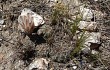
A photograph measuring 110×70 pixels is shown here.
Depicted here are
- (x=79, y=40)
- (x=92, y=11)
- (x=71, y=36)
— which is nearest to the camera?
(x=79, y=40)

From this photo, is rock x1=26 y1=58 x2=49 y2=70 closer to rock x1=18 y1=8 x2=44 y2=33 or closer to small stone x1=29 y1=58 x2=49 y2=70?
small stone x1=29 y1=58 x2=49 y2=70

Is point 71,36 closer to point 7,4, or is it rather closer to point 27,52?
point 27,52

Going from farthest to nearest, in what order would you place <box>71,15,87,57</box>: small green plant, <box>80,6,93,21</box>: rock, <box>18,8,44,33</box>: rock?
<box>80,6,93,21</box>: rock → <box>18,8,44,33</box>: rock → <box>71,15,87,57</box>: small green plant

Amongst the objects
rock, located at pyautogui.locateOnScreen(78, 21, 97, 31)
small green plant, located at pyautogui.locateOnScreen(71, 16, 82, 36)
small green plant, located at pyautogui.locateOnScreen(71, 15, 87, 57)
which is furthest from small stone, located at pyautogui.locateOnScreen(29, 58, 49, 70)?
rock, located at pyautogui.locateOnScreen(78, 21, 97, 31)

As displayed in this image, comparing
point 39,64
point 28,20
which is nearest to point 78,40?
point 39,64

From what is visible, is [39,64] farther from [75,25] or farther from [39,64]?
[75,25]

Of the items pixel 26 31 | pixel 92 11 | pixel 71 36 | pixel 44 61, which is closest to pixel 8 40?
pixel 26 31

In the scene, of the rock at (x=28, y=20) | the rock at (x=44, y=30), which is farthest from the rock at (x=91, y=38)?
the rock at (x=28, y=20)

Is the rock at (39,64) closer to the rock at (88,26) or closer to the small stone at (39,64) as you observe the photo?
the small stone at (39,64)

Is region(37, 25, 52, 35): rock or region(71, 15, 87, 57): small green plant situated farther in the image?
region(37, 25, 52, 35): rock
